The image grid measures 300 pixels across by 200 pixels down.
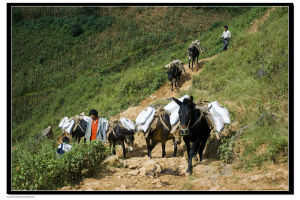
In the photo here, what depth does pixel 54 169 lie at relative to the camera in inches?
230

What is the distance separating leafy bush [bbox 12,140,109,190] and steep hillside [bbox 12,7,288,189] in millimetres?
24

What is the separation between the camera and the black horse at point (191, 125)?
6418 millimetres

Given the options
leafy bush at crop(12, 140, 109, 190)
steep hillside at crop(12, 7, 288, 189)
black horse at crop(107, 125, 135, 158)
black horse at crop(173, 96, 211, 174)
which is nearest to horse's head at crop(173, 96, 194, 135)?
black horse at crop(173, 96, 211, 174)

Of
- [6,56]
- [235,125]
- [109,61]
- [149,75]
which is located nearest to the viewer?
[6,56]

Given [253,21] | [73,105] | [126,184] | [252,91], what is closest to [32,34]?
[73,105]

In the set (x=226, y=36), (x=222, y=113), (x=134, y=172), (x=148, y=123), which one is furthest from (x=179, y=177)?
(x=226, y=36)

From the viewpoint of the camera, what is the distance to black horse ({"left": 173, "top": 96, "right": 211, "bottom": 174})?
642cm

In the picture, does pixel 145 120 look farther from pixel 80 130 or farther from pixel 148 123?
pixel 80 130

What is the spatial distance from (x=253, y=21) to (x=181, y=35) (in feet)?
42.0

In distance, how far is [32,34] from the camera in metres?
39.7

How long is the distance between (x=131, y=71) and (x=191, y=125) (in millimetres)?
18413

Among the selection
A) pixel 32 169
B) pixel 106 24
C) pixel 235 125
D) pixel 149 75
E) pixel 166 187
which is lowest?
pixel 166 187

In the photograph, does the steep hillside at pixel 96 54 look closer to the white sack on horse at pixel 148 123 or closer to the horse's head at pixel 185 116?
the white sack on horse at pixel 148 123

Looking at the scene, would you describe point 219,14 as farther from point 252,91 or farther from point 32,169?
point 32,169
